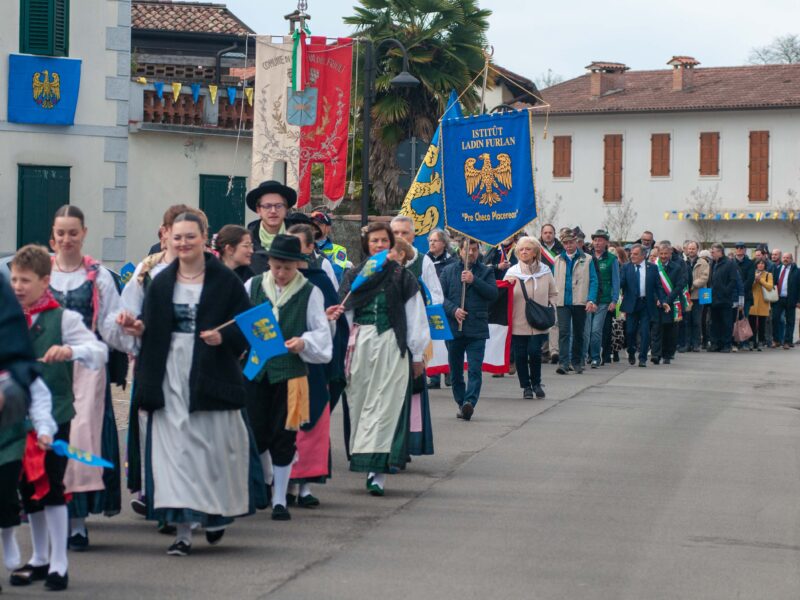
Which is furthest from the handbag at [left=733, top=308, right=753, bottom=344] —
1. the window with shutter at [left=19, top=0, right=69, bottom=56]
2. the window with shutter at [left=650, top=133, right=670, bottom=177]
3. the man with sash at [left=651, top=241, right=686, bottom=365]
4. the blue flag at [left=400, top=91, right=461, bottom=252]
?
the window with shutter at [left=650, top=133, right=670, bottom=177]

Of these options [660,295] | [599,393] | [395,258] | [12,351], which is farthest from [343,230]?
[12,351]

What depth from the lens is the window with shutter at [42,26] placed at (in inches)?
Result: 899

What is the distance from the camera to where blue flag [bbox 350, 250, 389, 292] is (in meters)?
9.97

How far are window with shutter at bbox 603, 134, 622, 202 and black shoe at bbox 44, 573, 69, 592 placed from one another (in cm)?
5867

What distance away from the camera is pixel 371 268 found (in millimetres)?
9969

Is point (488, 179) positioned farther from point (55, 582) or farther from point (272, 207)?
point (55, 582)

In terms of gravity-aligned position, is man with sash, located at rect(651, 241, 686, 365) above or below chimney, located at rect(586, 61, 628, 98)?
below

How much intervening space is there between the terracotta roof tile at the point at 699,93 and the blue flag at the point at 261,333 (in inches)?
2188

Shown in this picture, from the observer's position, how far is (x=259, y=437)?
898 centimetres

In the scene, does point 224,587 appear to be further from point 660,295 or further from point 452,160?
point 660,295

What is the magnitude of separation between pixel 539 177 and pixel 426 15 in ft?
106

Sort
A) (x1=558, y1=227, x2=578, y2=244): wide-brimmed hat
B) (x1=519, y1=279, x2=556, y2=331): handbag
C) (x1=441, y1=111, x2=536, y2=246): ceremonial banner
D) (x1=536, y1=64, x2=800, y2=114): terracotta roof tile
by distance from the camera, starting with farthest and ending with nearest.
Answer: (x1=536, y1=64, x2=800, y2=114): terracotta roof tile < (x1=558, y1=227, x2=578, y2=244): wide-brimmed hat < (x1=441, y1=111, x2=536, y2=246): ceremonial banner < (x1=519, y1=279, x2=556, y2=331): handbag

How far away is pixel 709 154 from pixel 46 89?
4344cm

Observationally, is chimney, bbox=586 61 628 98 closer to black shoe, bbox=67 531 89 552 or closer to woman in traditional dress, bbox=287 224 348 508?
woman in traditional dress, bbox=287 224 348 508
